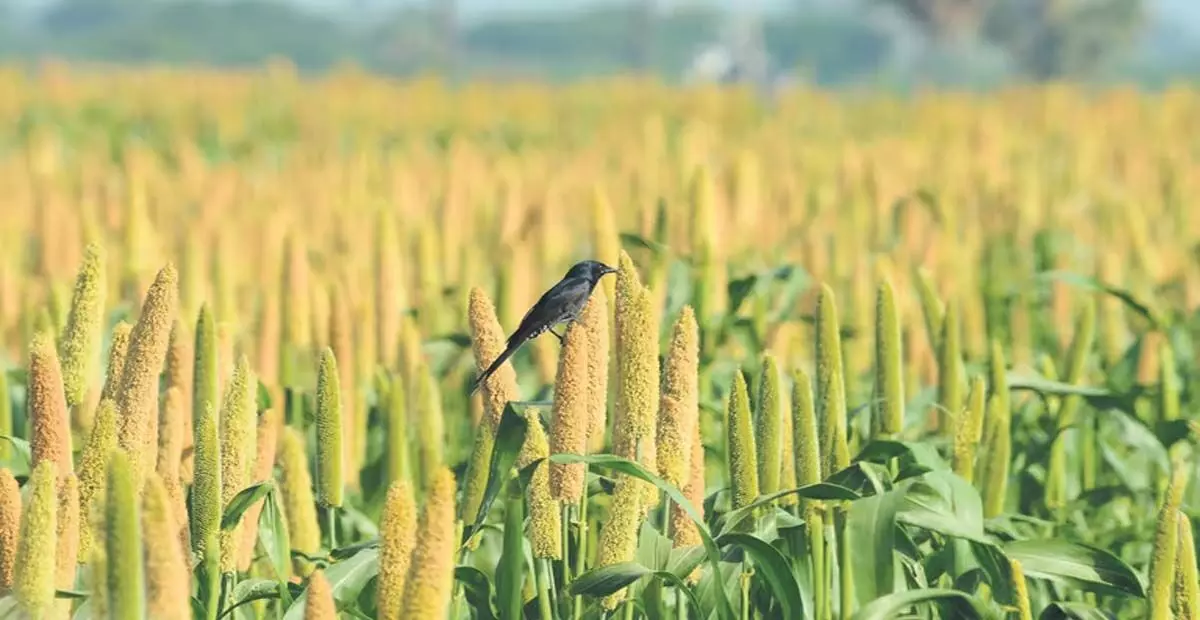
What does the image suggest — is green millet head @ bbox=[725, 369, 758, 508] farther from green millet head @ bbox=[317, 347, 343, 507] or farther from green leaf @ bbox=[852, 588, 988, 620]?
green millet head @ bbox=[317, 347, 343, 507]

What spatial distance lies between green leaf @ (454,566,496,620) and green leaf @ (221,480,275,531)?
0.88 feet

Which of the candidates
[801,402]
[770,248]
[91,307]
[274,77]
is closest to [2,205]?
[770,248]

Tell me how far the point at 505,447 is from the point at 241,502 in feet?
1.03

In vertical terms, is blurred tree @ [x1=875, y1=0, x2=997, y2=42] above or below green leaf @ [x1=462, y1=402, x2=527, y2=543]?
above

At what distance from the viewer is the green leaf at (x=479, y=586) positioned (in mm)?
2322

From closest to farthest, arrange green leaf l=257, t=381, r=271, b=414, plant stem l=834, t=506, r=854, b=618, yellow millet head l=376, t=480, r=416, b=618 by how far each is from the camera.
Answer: yellow millet head l=376, t=480, r=416, b=618
plant stem l=834, t=506, r=854, b=618
green leaf l=257, t=381, r=271, b=414

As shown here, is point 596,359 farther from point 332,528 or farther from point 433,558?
point 332,528

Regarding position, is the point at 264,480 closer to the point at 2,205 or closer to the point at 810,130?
the point at 2,205

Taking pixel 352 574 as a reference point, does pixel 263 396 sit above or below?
above

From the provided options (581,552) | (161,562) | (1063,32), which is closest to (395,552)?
(161,562)

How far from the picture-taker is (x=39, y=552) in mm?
1717

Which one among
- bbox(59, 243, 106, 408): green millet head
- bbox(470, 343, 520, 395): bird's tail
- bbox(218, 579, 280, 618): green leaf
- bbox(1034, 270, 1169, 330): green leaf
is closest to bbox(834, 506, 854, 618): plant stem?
bbox(470, 343, 520, 395): bird's tail

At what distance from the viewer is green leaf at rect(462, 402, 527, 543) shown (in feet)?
7.11

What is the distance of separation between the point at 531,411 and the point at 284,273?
190 centimetres
